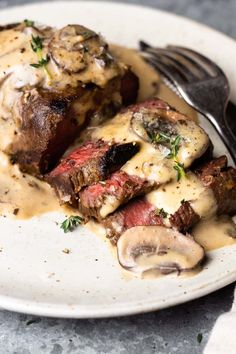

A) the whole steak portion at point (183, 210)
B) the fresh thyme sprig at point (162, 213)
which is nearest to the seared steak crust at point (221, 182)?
the whole steak portion at point (183, 210)

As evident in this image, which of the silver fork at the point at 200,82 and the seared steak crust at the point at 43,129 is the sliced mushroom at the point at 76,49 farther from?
the silver fork at the point at 200,82

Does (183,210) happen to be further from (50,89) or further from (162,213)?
(50,89)

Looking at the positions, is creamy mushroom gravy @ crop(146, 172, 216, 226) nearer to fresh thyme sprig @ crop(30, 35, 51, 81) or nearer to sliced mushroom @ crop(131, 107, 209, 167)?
sliced mushroom @ crop(131, 107, 209, 167)

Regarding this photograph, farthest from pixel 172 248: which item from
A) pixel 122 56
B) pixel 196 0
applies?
pixel 196 0

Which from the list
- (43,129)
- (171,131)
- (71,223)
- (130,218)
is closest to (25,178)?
(43,129)

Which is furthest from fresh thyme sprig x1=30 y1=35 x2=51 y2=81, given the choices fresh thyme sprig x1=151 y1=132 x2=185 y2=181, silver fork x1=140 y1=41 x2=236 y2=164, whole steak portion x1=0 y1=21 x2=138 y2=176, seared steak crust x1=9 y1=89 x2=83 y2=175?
silver fork x1=140 y1=41 x2=236 y2=164
